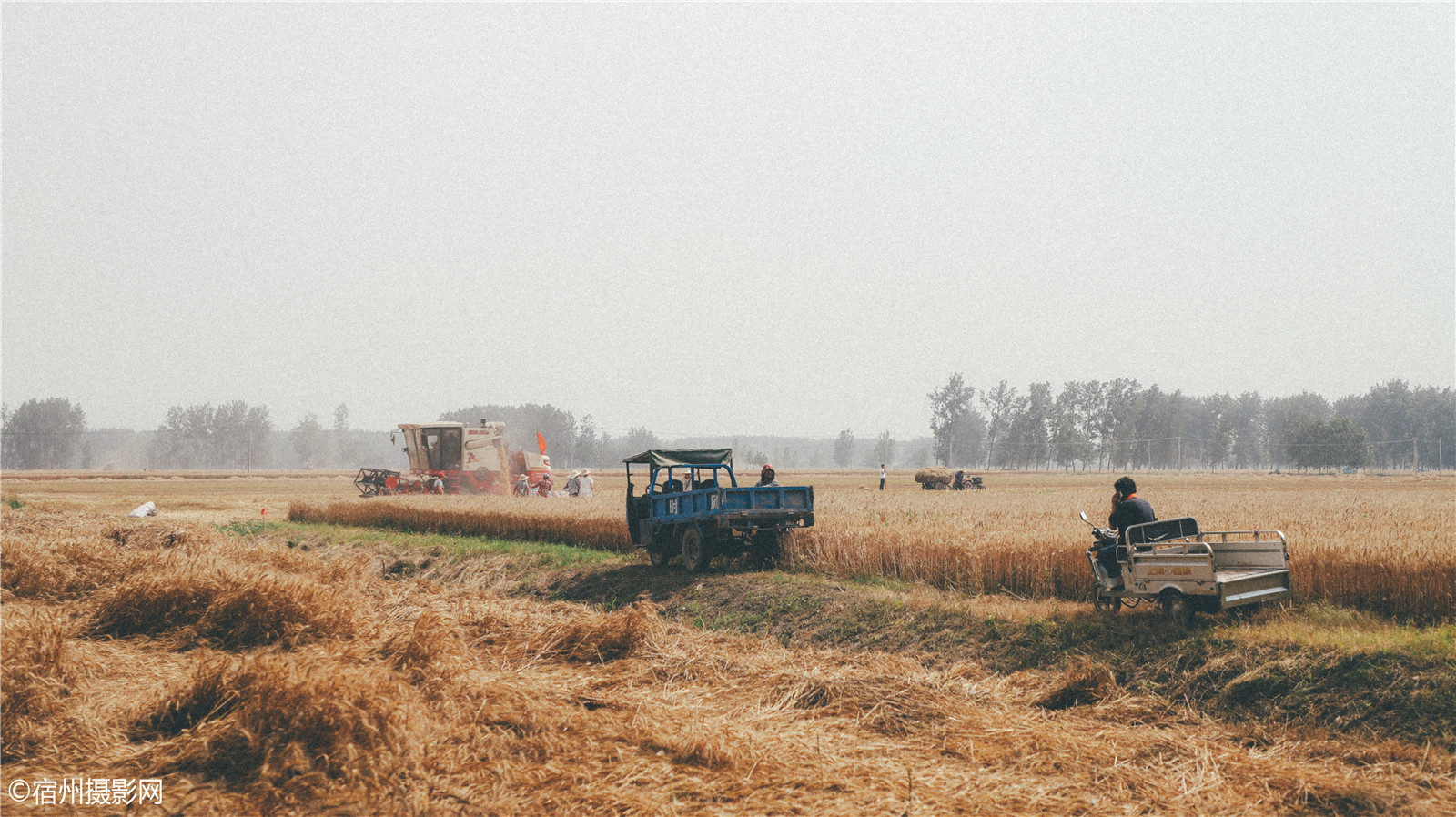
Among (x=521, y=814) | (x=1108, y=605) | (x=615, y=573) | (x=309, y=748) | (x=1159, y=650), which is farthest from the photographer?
(x=615, y=573)

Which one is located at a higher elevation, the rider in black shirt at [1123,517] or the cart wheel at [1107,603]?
the rider in black shirt at [1123,517]

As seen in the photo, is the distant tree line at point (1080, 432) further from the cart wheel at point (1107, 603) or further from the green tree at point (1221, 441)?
the cart wheel at point (1107, 603)

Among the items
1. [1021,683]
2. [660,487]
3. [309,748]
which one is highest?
[660,487]

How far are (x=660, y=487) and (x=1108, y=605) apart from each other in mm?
9881

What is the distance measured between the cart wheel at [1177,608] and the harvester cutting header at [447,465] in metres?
31.3

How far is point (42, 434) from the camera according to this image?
151125 mm

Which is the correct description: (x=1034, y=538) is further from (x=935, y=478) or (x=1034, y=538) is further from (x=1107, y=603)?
(x=935, y=478)

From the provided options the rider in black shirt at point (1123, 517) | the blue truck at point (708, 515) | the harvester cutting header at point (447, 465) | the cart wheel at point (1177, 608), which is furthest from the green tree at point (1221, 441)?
the cart wheel at point (1177, 608)

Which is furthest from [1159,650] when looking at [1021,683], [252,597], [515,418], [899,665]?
[515,418]

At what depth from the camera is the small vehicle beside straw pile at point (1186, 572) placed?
930 centimetres

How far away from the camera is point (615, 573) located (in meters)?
17.3

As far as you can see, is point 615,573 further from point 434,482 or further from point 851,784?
point 434,482

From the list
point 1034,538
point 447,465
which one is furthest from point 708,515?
point 447,465

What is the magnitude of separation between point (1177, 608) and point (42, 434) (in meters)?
192
